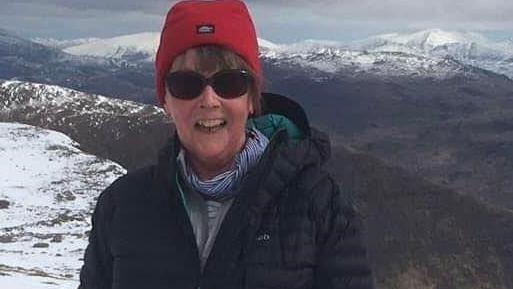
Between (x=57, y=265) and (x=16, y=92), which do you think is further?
(x=16, y=92)

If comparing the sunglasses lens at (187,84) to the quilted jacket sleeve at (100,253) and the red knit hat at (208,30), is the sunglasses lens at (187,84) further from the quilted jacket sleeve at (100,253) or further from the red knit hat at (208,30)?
the quilted jacket sleeve at (100,253)

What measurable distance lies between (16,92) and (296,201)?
194 meters

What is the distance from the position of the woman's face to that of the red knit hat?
0.36 ft

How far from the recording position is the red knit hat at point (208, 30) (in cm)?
384

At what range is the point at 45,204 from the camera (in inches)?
2254

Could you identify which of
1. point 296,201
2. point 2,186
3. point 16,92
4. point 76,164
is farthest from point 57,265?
point 16,92

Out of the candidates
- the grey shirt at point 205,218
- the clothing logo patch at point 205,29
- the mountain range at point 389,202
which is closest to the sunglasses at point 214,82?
the clothing logo patch at point 205,29

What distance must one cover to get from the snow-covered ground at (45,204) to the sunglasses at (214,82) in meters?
18.1

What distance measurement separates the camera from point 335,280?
363 centimetres

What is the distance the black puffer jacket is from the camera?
363cm

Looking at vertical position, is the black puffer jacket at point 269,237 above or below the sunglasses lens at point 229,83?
below

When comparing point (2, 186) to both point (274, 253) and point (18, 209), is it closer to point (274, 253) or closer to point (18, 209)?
point (18, 209)

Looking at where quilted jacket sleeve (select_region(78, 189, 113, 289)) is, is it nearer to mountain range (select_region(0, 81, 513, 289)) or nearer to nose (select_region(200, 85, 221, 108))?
nose (select_region(200, 85, 221, 108))

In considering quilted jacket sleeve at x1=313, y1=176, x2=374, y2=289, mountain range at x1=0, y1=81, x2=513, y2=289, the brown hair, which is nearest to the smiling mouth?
the brown hair
